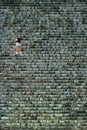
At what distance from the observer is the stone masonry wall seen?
60.5 ft

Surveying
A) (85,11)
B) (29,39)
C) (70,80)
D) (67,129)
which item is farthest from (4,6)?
(67,129)

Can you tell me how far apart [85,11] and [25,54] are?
4095mm

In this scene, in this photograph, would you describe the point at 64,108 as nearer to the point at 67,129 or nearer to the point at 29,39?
the point at 67,129

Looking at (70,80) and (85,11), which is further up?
(85,11)

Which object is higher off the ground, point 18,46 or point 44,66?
point 18,46

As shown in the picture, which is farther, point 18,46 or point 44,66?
point 18,46

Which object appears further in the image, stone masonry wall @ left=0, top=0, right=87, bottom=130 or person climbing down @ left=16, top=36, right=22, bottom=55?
person climbing down @ left=16, top=36, right=22, bottom=55

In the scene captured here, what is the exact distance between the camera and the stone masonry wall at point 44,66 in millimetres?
18453

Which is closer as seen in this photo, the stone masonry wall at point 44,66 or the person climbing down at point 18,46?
the stone masonry wall at point 44,66

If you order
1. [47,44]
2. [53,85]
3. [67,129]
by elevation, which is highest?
[47,44]

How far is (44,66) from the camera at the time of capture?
19.9 m

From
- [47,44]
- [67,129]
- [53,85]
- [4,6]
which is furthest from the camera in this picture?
[4,6]

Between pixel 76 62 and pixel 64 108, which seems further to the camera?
pixel 76 62

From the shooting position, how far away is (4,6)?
72.5ft
